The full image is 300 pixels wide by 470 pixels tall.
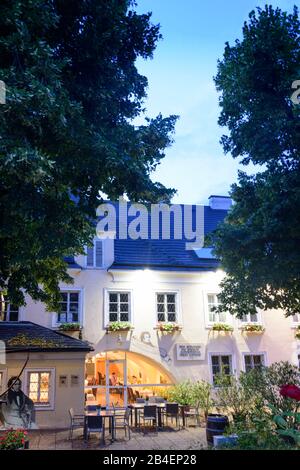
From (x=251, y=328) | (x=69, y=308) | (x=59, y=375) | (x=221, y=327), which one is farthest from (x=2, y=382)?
(x=251, y=328)

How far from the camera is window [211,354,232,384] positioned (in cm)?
1801

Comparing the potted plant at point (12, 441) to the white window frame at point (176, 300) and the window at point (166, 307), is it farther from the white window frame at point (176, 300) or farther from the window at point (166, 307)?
the window at point (166, 307)

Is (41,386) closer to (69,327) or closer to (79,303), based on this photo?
(69,327)

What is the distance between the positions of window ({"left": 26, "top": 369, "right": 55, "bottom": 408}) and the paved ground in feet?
4.63

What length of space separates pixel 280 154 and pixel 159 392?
1178cm

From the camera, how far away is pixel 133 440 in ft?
37.5

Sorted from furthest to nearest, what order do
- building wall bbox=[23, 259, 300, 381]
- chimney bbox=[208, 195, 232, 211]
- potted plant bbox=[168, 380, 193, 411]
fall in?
1. chimney bbox=[208, 195, 232, 211]
2. building wall bbox=[23, 259, 300, 381]
3. potted plant bbox=[168, 380, 193, 411]

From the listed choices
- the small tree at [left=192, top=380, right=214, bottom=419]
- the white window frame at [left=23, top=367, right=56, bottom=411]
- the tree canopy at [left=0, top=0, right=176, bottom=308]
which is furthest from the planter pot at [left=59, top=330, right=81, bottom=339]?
the tree canopy at [left=0, top=0, right=176, bottom=308]

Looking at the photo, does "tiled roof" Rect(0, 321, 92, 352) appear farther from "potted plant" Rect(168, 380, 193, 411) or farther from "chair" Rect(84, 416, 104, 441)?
"potted plant" Rect(168, 380, 193, 411)

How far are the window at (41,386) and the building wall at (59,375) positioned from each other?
0.50 ft

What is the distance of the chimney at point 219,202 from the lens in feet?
78.1

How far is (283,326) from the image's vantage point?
19.1m

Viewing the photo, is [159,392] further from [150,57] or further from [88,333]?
[150,57]

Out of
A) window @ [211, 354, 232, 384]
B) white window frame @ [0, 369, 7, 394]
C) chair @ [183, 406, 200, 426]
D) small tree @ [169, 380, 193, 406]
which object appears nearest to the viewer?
white window frame @ [0, 369, 7, 394]
